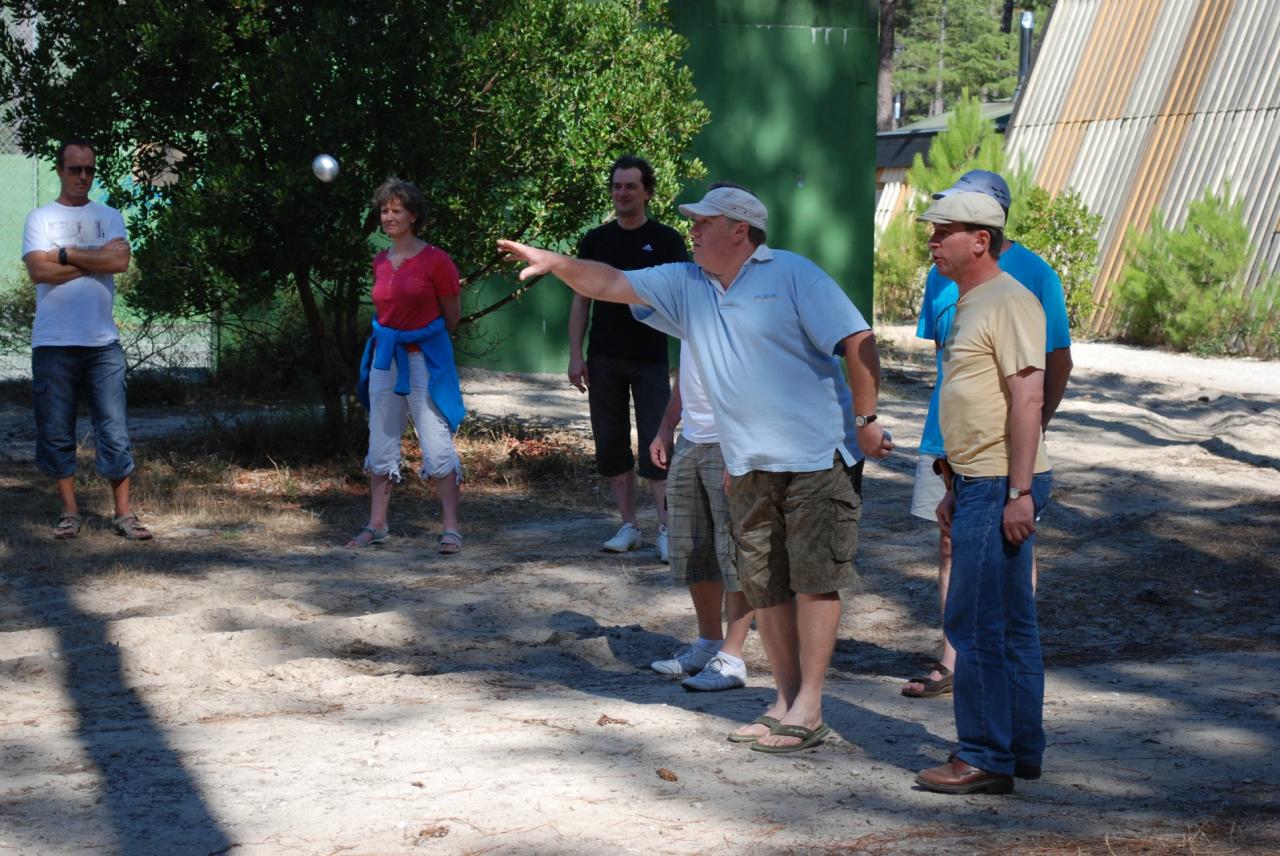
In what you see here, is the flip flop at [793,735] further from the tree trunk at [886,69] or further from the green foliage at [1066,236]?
the tree trunk at [886,69]

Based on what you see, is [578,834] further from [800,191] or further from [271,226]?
[800,191]

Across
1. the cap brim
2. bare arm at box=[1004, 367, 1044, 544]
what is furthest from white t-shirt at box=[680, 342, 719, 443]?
bare arm at box=[1004, 367, 1044, 544]

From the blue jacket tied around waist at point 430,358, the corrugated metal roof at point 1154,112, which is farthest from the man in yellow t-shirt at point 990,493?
the corrugated metal roof at point 1154,112

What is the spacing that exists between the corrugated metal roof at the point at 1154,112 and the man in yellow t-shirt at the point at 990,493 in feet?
53.3

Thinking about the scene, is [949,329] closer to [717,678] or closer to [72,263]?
[717,678]

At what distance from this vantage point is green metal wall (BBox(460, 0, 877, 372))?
14578mm

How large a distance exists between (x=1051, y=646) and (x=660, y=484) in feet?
6.93

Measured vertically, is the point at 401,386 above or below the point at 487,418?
above

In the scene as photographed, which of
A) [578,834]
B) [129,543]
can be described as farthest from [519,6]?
[578,834]

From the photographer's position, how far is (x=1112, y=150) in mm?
22703

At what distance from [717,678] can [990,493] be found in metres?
1.70

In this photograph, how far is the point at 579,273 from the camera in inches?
186

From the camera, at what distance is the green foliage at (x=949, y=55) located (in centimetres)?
6216

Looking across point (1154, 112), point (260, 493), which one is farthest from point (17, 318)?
point (1154, 112)
